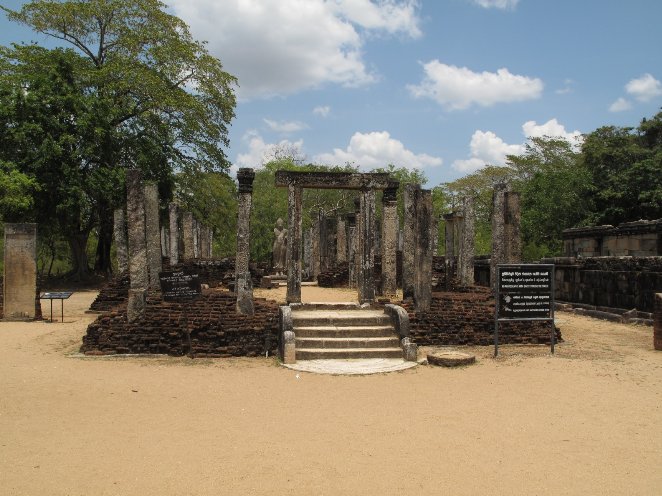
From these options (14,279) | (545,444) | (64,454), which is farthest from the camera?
(14,279)

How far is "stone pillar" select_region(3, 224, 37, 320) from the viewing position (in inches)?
522

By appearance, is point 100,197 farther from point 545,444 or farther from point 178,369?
point 545,444

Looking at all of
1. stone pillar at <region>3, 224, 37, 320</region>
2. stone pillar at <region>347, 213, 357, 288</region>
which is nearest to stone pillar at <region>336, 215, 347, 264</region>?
stone pillar at <region>347, 213, 357, 288</region>

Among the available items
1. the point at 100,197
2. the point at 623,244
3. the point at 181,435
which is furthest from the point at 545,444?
the point at 100,197

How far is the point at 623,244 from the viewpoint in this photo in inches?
763

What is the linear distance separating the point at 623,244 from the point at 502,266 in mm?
12400

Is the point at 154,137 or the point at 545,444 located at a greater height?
the point at 154,137

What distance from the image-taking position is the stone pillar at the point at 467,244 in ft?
51.6

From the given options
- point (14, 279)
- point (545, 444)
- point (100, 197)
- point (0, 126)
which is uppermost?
point (0, 126)

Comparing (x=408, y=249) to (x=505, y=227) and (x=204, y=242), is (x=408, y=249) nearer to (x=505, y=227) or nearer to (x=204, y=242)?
(x=505, y=227)

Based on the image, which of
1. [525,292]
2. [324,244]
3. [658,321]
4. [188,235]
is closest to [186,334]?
[525,292]

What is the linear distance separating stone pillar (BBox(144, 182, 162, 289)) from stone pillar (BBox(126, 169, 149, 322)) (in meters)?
2.36

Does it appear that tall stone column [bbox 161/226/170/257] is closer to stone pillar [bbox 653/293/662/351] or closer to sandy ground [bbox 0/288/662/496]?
sandy ground [bbox 0/288/662/496]

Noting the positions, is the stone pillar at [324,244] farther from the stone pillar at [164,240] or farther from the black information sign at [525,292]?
the black information sign at [525,292]
